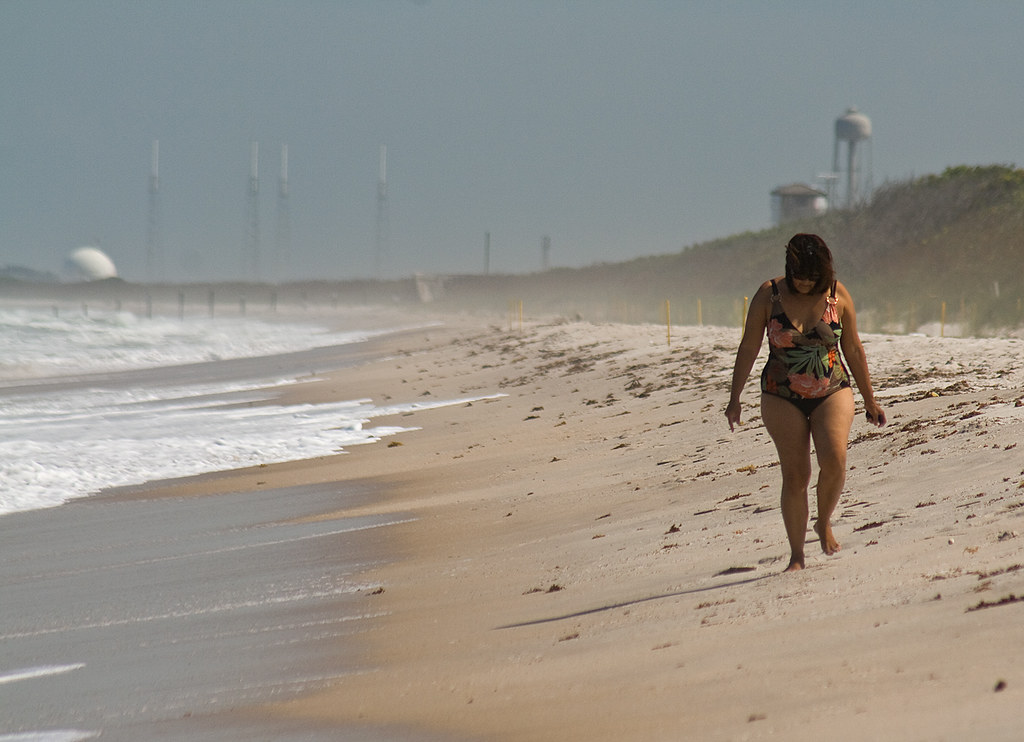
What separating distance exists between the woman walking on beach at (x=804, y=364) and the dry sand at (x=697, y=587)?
19.0 inches

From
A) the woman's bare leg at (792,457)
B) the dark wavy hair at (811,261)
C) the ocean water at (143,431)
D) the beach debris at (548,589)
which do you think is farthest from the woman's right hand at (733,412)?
the ocean water at (143,431)

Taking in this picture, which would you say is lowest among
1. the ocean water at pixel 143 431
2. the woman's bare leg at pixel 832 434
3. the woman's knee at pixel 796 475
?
the ocean water at pixel 143 431

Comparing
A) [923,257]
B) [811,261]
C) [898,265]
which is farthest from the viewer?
[898,265]

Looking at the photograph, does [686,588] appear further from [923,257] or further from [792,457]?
[923,257]

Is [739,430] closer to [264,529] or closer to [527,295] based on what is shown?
[264,529]

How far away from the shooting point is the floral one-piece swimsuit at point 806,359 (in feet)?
16.2

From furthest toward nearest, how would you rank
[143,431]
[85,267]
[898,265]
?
[85,267] → [898,265] → [143,431]

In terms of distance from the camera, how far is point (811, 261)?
4.87m

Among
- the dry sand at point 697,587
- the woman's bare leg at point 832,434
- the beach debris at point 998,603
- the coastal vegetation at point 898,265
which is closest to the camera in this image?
the dry sand at point 697,587

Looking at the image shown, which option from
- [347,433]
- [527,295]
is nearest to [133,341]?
[347,433]

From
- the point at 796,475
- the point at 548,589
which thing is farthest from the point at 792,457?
the point at 548,589

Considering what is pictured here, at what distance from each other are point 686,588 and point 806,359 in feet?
4.05

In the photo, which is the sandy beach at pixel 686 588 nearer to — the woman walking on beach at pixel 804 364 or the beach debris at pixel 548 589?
the beach debris at pixel 548 589

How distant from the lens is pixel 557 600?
223 inches
